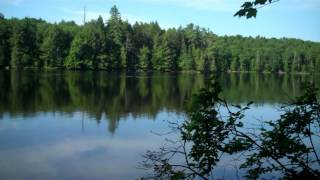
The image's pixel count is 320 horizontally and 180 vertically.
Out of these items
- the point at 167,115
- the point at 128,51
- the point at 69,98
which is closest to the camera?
the point at 167,115

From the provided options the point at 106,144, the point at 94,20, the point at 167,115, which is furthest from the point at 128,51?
the point at 106,144

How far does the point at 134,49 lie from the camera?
102 metres

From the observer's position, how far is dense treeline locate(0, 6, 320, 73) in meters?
87.4

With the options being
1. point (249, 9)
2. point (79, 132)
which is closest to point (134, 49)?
point (79, 132)

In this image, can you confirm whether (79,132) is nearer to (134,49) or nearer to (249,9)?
(249,9)

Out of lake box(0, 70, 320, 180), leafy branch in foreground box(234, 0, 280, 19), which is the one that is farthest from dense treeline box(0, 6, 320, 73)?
leafy branch in foreground box(234, 0, 280, 19)

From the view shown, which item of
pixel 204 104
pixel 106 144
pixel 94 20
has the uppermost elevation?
pixel 94 20

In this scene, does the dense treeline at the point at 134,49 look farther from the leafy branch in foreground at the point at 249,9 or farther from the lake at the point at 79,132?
the leafy branch in foreground at the point at 249,9

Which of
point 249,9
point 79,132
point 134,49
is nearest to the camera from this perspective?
point 249,9

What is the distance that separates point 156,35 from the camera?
108375 millimetres

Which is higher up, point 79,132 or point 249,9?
point 249,9

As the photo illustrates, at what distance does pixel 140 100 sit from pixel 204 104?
28430mm

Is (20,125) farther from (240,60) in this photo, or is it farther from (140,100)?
(240,60)

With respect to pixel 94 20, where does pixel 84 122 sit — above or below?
below
